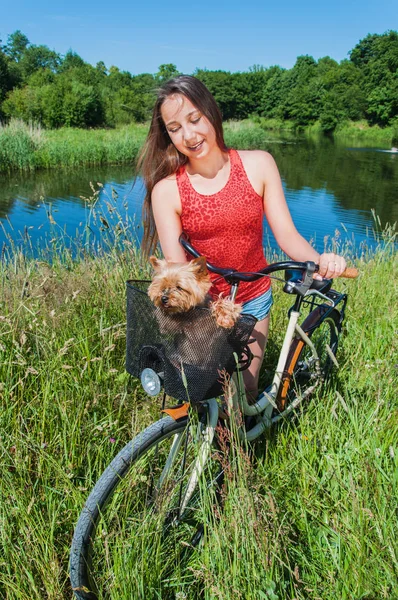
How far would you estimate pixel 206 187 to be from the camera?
2.31 metres

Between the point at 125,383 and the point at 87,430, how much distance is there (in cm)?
43

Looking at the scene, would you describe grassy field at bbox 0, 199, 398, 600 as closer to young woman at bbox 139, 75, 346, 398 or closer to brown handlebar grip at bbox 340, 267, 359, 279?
brown handlebar grip at bbox 340, 267, 359, 279

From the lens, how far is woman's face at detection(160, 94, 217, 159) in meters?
2.17

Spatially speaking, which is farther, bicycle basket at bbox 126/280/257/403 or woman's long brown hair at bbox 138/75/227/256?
woman's long brown hair at bbox 138/75/227/256

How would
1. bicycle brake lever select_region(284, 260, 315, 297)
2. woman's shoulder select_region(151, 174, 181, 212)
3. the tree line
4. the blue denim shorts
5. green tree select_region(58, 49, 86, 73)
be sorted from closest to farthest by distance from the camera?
bicycle brake lever select_region(284, 260, 315, 297), woman's shoulder select_region(151, 174, 181, 212), the blue denim shorts, the tree line, green tree select_region(58, 49, 86, 73)

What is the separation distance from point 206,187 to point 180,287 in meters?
0.90

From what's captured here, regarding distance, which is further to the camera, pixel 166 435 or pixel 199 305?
pixel 166 435

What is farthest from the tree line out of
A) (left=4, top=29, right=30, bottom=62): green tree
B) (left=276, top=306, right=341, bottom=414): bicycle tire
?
(left=276, top=306, right=341, bottom=414): bicycle tire

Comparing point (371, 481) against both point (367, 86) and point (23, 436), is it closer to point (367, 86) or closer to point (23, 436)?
point (23, 436)

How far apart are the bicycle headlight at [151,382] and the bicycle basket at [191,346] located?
0.09 ft

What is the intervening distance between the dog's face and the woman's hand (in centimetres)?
70

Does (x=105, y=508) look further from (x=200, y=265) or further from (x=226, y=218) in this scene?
A: (x=226, y=218)

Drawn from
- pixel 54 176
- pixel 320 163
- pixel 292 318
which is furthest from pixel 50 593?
pixel 320 163

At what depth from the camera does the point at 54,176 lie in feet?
63.5
